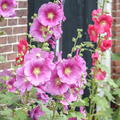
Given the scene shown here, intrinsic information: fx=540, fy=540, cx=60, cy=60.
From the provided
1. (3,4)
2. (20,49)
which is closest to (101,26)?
(20,49)

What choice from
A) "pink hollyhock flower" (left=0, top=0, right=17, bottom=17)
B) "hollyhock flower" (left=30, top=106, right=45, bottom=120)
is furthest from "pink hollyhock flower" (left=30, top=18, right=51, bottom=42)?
"hollyhock flower" (left=30, top=106, right=45, bottom=120)

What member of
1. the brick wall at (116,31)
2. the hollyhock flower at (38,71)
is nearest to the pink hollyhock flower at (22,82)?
the hollyhock flower at (38,71)

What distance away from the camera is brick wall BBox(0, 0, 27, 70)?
15.8 feet

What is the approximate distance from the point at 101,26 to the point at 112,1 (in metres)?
3.20

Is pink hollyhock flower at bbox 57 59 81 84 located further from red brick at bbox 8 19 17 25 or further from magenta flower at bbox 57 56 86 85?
red brick at bbox 8 19 17 25

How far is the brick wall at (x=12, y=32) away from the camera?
189 inches

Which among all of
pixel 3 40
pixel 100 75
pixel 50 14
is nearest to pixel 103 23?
pixel 100 75

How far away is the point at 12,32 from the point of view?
4.93 metres

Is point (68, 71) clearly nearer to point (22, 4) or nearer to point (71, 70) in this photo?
point (71, 70)

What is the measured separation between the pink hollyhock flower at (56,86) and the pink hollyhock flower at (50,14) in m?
0.32

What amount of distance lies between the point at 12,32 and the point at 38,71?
225 cm

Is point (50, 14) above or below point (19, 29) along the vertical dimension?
above

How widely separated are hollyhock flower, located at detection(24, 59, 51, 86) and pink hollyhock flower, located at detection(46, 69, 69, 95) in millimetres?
42

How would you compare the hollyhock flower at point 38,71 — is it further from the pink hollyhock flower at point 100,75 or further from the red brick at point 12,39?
the red brick at point 12,39
